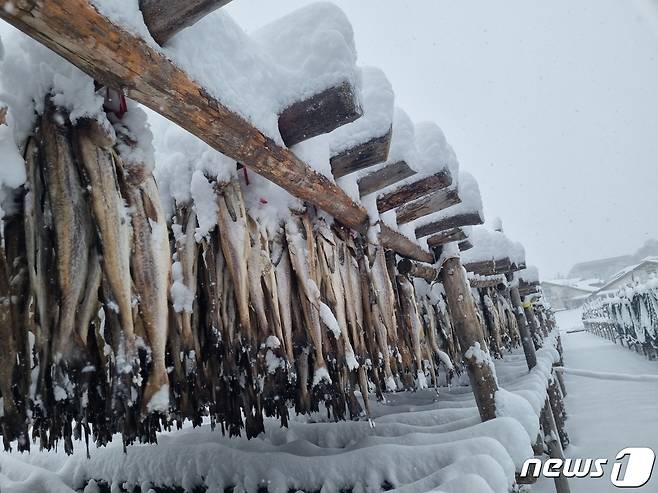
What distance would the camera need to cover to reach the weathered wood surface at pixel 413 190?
268cm

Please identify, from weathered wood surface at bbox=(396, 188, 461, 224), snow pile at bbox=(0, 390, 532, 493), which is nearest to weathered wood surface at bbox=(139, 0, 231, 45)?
weathered wood surface at bbox=(396, 188, 461, 224)

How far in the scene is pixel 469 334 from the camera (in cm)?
436

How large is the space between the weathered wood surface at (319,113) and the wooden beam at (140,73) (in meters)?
0.11

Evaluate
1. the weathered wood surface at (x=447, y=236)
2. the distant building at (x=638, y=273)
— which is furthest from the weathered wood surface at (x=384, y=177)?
the distant building at (x=638, y=273)

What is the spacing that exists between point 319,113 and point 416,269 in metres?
2.86

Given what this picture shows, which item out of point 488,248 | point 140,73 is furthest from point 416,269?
point 140,73

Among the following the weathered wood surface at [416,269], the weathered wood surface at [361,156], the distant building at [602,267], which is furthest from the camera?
the distant building at [602,267]

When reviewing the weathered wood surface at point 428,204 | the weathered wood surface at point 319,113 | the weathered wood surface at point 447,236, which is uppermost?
the weathered wood surface at point 319,113

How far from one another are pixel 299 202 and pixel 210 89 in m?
1.13

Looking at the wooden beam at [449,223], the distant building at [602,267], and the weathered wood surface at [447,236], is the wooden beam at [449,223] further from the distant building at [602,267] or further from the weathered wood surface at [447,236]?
the distant building at [602,267]

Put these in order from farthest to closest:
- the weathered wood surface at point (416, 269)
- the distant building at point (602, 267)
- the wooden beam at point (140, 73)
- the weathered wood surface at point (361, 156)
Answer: the distant building at point (602, 267), the weathered wood surface at point (416, 269), the weathered wood surface at point (361, 156), the wooden beam at point (140, 73)

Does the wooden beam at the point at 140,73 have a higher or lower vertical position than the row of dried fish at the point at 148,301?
higher

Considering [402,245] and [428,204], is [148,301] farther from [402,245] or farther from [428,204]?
[402,245]

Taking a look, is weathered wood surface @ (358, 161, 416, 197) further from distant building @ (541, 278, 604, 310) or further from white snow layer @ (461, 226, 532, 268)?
distant building @ (541, 278, 604, 310)
